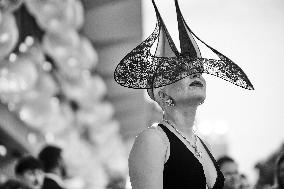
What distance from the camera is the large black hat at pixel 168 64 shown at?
6.00ft

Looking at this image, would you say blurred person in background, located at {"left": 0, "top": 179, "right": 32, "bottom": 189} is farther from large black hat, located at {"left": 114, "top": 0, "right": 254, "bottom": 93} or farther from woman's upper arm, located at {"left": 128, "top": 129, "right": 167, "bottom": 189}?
woman's upper arm, located at {"left": 128, "top": 129, "right": 167, "bottom": 189}

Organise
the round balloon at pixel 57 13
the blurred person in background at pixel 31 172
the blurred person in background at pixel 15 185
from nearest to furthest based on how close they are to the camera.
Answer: the blurred person in background at pixel 31 172, the blurred person in background at pixel 15 185, the round balloon at pixel 57 13

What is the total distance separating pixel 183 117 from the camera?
1.93m

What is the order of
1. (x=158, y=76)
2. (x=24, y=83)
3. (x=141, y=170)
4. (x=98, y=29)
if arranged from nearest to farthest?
(x=141, y=170) < (x=158, y=76) < (x=24, y=83) < (x=98, y=29)

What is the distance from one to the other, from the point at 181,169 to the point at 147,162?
0.45ft

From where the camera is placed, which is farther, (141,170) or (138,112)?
(138,112)

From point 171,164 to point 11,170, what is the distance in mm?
7451

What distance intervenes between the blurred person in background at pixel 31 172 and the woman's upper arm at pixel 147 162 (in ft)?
9.52

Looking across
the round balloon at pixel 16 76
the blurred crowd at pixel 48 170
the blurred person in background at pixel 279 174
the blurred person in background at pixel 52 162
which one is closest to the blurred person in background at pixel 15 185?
the blurred crowd at pixel 48 170

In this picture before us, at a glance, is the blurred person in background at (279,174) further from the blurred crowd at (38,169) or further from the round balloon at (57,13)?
the round balloon at (57,13)

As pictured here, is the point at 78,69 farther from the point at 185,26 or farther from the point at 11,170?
the point at 185,26

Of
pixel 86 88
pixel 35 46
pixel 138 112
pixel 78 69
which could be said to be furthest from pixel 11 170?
pixel 138 112

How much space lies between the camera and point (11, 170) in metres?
8.77

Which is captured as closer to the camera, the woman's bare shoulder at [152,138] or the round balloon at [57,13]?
the woman's bare shoulder at [152,138]
